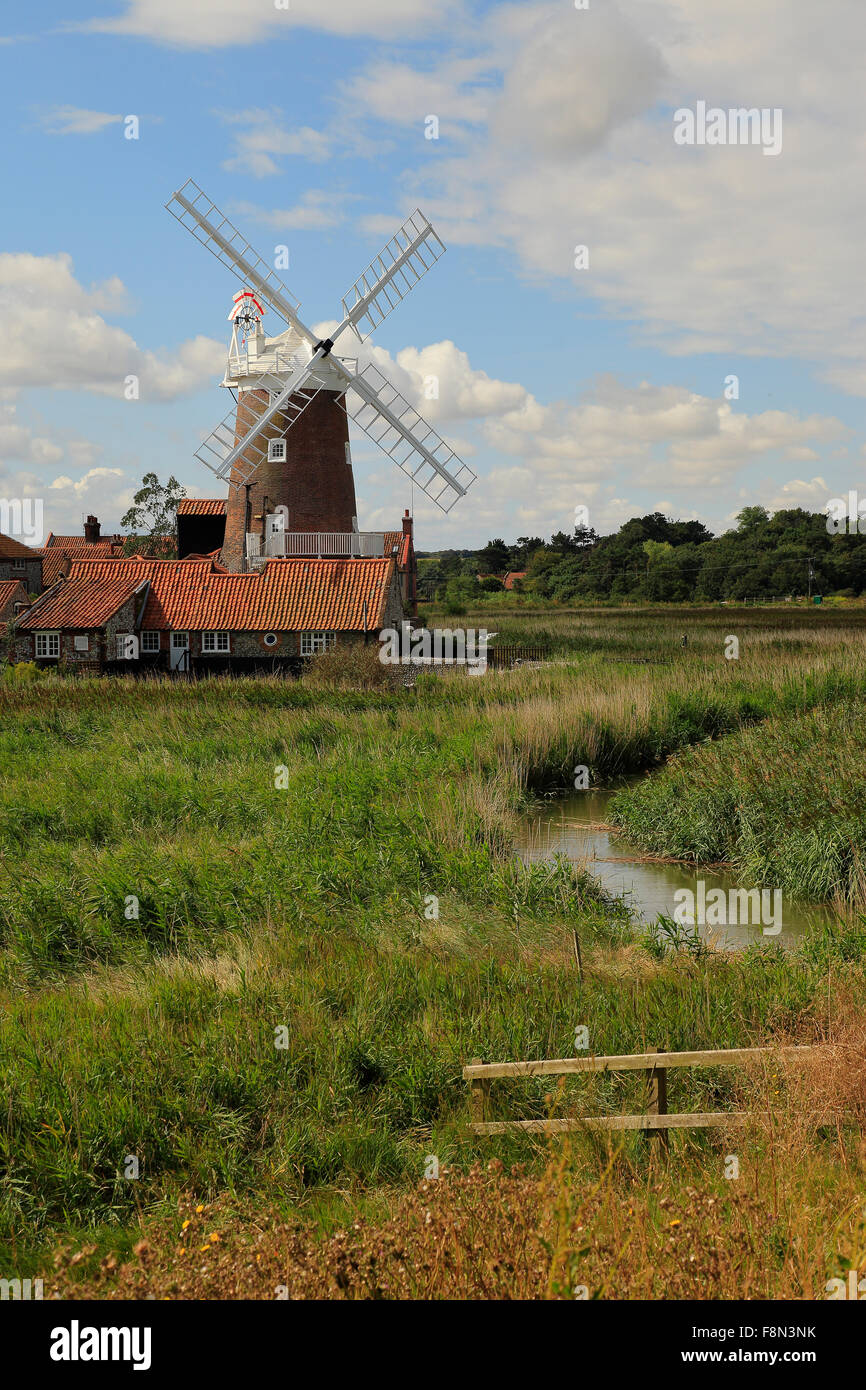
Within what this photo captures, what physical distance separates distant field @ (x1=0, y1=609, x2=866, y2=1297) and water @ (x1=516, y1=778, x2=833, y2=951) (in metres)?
0.60

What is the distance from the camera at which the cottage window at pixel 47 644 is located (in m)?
31.4

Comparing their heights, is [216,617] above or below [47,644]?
above

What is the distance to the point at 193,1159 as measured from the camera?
508 centimetres

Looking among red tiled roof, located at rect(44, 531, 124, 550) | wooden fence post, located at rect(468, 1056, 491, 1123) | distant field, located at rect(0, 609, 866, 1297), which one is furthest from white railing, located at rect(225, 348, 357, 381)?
red tiled roof, located at rect(44, 531, 124, 550)

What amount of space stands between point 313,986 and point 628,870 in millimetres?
6495

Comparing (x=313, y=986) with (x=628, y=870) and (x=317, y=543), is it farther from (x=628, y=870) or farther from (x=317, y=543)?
(x=317, y=543)

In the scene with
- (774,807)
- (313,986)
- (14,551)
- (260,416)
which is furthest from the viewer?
(14,551)

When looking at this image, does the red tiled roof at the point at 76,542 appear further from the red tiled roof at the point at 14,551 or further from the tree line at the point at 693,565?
the tree line at the point at 693,565

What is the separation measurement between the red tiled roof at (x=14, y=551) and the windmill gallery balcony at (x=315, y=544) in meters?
30.7

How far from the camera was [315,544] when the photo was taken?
104ft

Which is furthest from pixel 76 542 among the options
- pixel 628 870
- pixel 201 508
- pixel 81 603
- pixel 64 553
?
pixel 628 870
